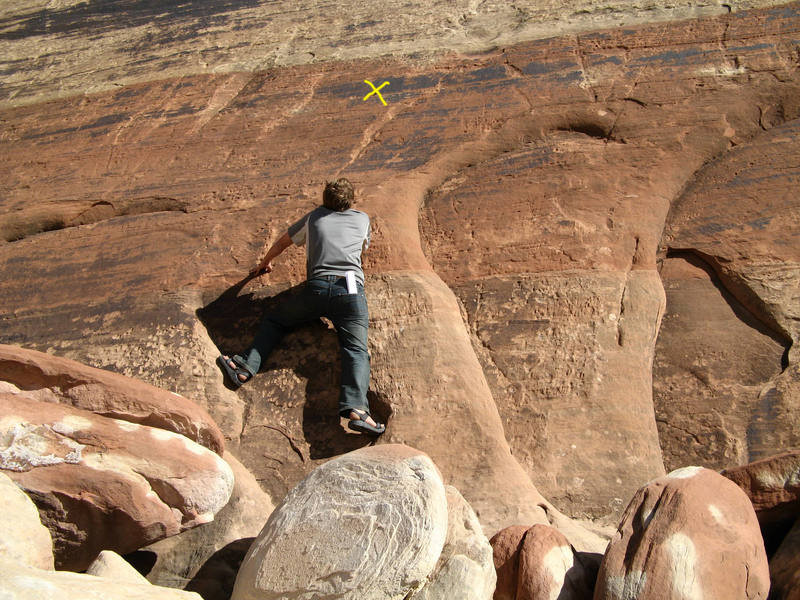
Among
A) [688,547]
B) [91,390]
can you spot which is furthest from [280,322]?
[688,547]

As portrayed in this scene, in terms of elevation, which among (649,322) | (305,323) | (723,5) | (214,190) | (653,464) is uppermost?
(723,5)

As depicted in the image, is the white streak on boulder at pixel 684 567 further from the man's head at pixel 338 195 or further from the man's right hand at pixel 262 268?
the man's right hand at pixel 262 268

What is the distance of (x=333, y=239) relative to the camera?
163 inches

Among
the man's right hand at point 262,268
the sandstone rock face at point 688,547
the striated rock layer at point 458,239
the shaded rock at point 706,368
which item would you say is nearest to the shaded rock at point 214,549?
the striated rock layer at point 458,239

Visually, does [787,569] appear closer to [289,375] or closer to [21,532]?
[289,375]

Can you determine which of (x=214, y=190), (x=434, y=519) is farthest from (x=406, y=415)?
(x=214, y=190)

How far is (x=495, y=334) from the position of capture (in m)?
4.27

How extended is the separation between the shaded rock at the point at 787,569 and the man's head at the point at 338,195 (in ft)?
8.29

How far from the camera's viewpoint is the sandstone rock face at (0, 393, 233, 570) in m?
3.13

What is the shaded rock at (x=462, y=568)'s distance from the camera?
2.77 meters

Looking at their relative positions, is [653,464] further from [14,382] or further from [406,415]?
[14,382]

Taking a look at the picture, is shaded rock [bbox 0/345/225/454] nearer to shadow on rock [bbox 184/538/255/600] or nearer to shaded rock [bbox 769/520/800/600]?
shadow on rock [bbox 184/538/255/600]

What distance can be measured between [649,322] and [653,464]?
75 centimetres

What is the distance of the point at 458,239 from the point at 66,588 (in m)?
2.87
